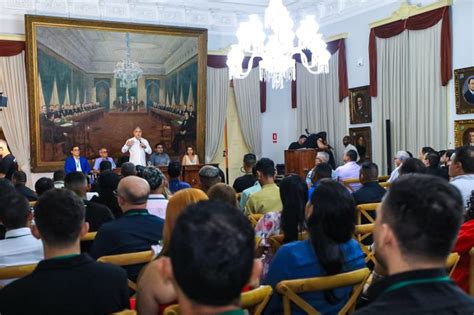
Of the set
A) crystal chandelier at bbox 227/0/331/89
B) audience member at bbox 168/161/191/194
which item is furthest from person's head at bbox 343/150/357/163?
audience member at bbox 168/161/191/194

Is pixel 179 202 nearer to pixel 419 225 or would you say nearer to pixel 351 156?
pixel 419 225

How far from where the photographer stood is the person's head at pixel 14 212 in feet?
10.5

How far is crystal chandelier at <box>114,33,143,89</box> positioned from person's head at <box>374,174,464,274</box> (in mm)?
12144

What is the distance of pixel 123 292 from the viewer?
7.46 ft

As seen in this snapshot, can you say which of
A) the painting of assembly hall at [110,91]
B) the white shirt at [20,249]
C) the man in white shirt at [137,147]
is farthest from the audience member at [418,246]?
the painting of assembly hall at [110,91]

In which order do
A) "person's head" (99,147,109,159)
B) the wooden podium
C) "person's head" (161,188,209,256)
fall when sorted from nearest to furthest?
"person's head" (161,188,209,256), "person's head" (99,147,109,159), the wooden podium

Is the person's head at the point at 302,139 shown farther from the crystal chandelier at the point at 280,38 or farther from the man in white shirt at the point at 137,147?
the crystal chandelier at the point at 280,38

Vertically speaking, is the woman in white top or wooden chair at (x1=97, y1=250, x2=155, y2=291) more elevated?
the woman in white top

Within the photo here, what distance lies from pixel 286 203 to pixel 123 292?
1.52 m

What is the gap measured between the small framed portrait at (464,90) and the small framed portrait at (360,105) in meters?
2.44

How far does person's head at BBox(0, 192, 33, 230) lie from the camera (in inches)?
126

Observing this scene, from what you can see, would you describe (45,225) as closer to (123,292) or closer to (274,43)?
(123,292)

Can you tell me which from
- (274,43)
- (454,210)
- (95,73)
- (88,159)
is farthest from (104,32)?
(454,210)

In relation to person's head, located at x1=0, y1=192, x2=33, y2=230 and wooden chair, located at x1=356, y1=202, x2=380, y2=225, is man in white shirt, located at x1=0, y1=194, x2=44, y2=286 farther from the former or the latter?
wooden chair, located at x1=356, y1=202, x2=380, y2=225
